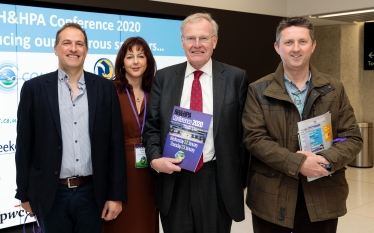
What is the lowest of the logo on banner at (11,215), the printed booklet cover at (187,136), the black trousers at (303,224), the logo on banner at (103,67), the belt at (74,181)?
the logo on banner at (11,215)

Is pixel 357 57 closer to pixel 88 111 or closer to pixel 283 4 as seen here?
pixel 283 4

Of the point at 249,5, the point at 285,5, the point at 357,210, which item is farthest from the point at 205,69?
the point at 285,5

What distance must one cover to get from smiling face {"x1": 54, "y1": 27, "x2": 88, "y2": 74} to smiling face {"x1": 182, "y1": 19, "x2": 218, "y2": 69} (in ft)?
1.98

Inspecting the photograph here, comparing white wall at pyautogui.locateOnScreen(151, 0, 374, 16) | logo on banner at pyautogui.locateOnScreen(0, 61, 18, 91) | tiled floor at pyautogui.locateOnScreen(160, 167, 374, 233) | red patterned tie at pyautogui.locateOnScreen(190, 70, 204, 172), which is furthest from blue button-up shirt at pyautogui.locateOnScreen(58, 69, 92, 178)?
white wall at pyautogui.locateOnScreen(151, 0, 374, 16)

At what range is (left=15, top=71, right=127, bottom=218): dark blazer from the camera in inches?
86.3

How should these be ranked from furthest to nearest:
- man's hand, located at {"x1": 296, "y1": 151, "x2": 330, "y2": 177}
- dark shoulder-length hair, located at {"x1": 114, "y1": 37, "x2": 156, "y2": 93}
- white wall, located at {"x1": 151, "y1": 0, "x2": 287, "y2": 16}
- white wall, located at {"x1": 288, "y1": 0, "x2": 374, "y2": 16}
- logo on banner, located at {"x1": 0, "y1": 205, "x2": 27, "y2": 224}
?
1. white wall, located at {"x1": 288, "y1": 0, "x2": 374, "y2": 16}
2. white wall, located at {"x1": 151, "y1": 0, "x2": 287, "y2": 16}
3. logo on banner, located at {"x1": 0, "y1": 205, "x2": 27, "y2": 224}
4. dark shoulder-length hair, located at {"x1": 114, "y1": 37, "x2": 156, "y2": 93}
5. man's hand, located at {"x1": 296, "y1": 151, "x2": 330, "y2": 177}

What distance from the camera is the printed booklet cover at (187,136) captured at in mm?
2223

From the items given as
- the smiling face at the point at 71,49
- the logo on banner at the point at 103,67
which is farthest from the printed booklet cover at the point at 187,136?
the logo on banner at the point at 103,67

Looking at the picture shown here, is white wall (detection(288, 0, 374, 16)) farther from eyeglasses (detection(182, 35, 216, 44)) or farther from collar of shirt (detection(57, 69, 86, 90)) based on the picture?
collar of shirt (detection(57, 69, 86, 90))

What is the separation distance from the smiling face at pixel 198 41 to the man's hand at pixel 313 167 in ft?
2.61

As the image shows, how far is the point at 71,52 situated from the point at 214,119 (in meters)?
0.88

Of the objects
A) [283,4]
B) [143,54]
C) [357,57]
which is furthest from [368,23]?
[143,54]

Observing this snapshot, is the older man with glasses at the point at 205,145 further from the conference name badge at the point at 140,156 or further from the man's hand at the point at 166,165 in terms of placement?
the conference name badge at the point at 140,156

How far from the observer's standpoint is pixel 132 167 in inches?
103
